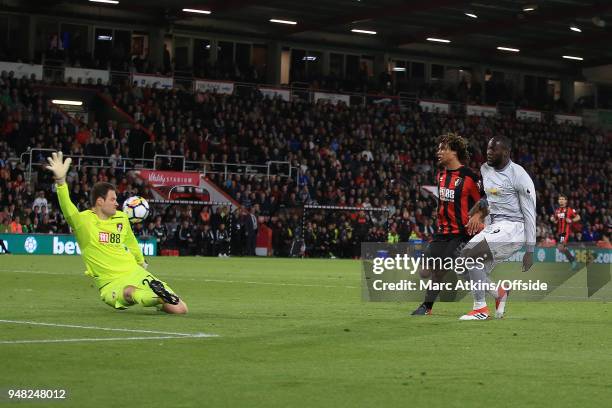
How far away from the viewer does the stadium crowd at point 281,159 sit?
42.8 m

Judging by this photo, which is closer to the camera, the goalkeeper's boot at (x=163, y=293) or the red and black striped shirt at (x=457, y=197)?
the goalkeeper's boot at (x=163, y=293)

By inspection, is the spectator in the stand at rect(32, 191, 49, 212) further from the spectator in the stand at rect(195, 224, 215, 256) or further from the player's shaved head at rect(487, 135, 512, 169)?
the player's shaved head at rect(487, 135, 512, 169)

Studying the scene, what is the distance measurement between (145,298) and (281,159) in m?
37.6

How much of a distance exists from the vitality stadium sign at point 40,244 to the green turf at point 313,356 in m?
21.3

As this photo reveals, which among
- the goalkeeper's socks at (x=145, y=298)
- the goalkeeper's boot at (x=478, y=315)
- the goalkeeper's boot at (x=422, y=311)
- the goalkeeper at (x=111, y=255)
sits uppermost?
the goalkeeper at (x=111, y=255)

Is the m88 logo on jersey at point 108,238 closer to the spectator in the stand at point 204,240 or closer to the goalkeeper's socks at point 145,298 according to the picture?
the goalkeeper's socks at point 145,298

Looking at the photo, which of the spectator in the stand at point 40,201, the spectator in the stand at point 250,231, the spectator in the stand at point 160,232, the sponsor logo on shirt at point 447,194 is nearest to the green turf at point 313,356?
the sponsor logo on shirt at point 447,194

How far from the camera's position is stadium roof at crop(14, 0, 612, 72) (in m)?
54.2

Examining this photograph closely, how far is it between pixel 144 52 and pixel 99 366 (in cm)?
5031

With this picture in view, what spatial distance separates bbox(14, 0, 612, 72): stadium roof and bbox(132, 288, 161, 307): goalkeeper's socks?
39175 millimetres

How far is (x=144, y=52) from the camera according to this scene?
189 feet

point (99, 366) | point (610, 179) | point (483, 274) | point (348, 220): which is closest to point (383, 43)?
point (610, 179)

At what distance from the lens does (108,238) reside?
46.0 feet

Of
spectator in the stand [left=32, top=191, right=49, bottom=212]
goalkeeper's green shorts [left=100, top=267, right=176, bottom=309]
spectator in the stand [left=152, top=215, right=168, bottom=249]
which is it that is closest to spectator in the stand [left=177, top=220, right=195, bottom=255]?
spectator in the stand [left=152, top=215, right=168, bottom=249]
